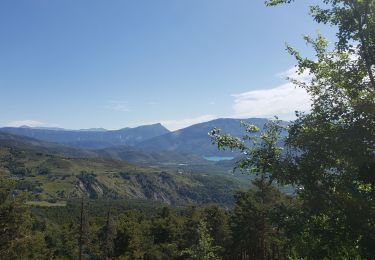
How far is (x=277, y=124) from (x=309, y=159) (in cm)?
432

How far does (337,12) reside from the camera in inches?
535

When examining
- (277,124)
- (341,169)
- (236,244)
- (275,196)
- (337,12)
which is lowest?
(236,244)

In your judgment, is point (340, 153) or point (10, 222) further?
point (10, 222)

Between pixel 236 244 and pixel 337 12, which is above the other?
pixel 337 12

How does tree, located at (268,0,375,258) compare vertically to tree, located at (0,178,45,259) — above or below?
above

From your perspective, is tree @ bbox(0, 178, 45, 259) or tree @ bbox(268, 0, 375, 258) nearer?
tree @ bbox(268, 0, 375, 258)

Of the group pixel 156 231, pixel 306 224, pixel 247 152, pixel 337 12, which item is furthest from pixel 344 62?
pixel 156 231

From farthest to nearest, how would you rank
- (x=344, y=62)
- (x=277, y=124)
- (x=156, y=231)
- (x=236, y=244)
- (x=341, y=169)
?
(x=156, y=231) → (x=236, y=244) → (x=277, y=124) → (x=344, y=62) → (x=341, y=169)

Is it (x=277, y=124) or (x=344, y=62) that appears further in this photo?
(x=277, y=124)

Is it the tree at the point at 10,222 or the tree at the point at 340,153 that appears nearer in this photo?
the tree at the point at 340,153

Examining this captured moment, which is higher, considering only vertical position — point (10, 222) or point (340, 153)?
point (340, 153)

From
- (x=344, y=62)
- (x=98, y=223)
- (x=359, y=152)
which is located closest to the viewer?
(x=359, y=152)

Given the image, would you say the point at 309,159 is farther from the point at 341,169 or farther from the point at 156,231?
the point at 156,231

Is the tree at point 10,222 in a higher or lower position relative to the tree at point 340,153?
lower
